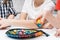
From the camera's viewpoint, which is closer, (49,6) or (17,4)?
(49,6)

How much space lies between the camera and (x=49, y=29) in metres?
1.21

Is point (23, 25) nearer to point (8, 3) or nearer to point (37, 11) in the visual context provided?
point (37, 11)

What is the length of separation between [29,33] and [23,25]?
315mm

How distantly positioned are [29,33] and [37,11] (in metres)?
0.76

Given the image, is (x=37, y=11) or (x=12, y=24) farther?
(x=37, y=11)

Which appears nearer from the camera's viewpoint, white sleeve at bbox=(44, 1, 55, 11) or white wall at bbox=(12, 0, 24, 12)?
white sleeve at bbox=(44, 1, 55, 11)

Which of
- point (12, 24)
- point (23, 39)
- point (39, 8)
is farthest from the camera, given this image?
point (39, 8)

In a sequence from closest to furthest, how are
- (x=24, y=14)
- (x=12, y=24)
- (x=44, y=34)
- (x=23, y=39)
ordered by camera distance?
(x=23, y=39)
(x=44, y=34)
(x=12, y=24)
(x=24, y=14)

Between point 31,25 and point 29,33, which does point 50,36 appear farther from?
point 31,25

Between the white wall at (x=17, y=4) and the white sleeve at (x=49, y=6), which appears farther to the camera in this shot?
the white wall at (x=17, y=4)

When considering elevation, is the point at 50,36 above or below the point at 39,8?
below

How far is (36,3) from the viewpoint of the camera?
5.70 ft

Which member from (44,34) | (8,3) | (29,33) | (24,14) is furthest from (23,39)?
(8,3)

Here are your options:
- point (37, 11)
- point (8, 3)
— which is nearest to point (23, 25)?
point (37, 11)
